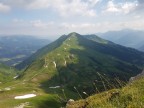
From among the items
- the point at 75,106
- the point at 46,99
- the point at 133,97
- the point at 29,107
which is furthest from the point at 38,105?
the point at 133,97

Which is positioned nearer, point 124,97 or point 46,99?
point 124,97

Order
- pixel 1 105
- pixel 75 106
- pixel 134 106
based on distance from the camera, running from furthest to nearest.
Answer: pixel 1 105 < pixel 75 106 < pixel 134 106

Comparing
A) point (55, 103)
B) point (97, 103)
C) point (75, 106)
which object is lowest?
point (55, 103)

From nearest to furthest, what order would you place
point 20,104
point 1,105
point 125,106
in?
point 125,106
point 1,105
point 20,104

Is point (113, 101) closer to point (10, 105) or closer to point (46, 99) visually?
point (10, 105)

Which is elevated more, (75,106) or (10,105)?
(75,106)

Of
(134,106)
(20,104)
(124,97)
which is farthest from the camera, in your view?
(20,104)

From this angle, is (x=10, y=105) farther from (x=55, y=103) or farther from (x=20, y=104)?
(x=55, y=103)

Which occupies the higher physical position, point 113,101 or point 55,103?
point 113,101

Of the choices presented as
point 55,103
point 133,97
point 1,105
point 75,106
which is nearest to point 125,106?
point 133,97
